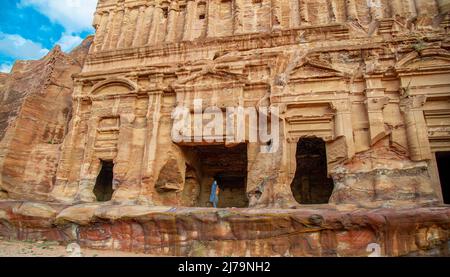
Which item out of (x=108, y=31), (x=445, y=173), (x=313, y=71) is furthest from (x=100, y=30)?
(x=445, y=173)

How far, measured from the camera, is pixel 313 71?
33.3ft

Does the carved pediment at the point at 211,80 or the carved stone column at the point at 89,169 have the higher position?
the carved pediment at the point at 211,80

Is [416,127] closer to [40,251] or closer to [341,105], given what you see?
[341,105]

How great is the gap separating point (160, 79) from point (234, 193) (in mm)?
7156

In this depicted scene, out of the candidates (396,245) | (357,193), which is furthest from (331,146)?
(396,245)

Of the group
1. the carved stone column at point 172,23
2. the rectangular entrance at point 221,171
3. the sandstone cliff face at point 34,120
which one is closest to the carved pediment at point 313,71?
the rectangular entrance at point 221,171

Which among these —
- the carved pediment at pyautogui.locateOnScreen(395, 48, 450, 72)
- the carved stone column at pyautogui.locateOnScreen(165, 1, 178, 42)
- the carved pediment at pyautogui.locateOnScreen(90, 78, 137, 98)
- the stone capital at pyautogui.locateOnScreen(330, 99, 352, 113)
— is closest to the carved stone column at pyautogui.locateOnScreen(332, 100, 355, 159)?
the stone capital at pyautogui.locateOnScreen(330, 99, 352, 113)

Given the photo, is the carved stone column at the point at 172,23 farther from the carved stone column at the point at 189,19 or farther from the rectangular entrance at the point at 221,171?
the rectangular entrance at the point at 221,171

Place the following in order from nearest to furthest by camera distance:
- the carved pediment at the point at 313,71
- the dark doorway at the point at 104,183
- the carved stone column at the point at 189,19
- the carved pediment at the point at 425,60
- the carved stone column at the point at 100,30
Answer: the carved pediment at the point at 425,60
the carved pediment at the point at 313,71
the carved stone column at the point at 189,19
the dark doorway at the point at 104,183
the carved stone column at the point at 100,30

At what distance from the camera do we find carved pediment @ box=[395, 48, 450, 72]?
922cm

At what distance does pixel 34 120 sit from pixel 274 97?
10.2 m

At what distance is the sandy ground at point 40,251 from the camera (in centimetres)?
696

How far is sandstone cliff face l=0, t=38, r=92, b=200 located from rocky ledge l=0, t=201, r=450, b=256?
3603mm

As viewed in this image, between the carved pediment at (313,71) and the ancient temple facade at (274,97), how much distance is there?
0.11ft
